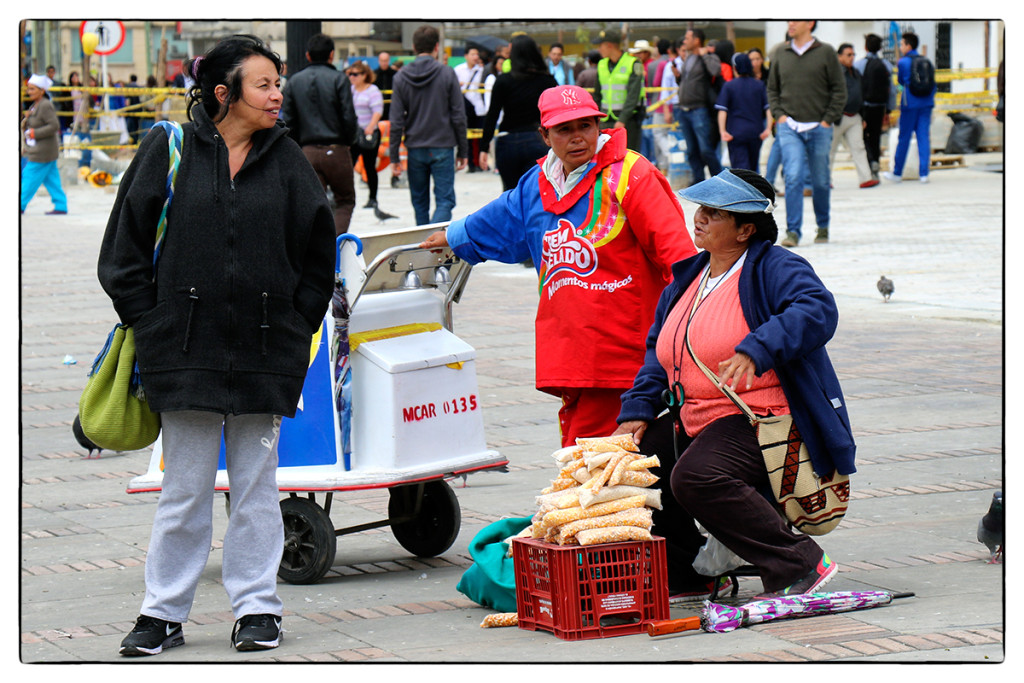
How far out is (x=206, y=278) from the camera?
4.49m

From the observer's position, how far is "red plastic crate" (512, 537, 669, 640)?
4.54 m

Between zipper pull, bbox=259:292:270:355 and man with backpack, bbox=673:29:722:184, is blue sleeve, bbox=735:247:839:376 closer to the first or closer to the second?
zipper pull, bbox=259:292:270:355

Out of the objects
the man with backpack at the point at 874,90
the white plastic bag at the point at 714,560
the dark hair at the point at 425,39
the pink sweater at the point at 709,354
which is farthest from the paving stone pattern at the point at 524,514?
the man with backpack at the point at 874,90

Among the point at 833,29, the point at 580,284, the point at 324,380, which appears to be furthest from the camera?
the point at 833,29

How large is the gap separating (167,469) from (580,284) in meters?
1.49

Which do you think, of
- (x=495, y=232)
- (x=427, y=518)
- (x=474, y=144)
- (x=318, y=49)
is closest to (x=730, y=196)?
(x=495, y=232)

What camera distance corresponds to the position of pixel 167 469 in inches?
183

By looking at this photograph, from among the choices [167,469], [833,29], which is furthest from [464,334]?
[833,29]

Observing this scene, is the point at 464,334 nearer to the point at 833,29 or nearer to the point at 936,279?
the point at 936,279

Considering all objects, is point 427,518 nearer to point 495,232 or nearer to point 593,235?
point 495,232

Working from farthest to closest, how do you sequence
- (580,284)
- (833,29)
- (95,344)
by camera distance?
Result: (833,29), (95,344), (580,284)

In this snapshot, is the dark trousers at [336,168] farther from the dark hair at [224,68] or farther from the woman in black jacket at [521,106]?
the dark hair at [224,68]

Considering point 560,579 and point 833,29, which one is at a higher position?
point 833,29

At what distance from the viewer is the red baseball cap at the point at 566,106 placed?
16.7 ft
